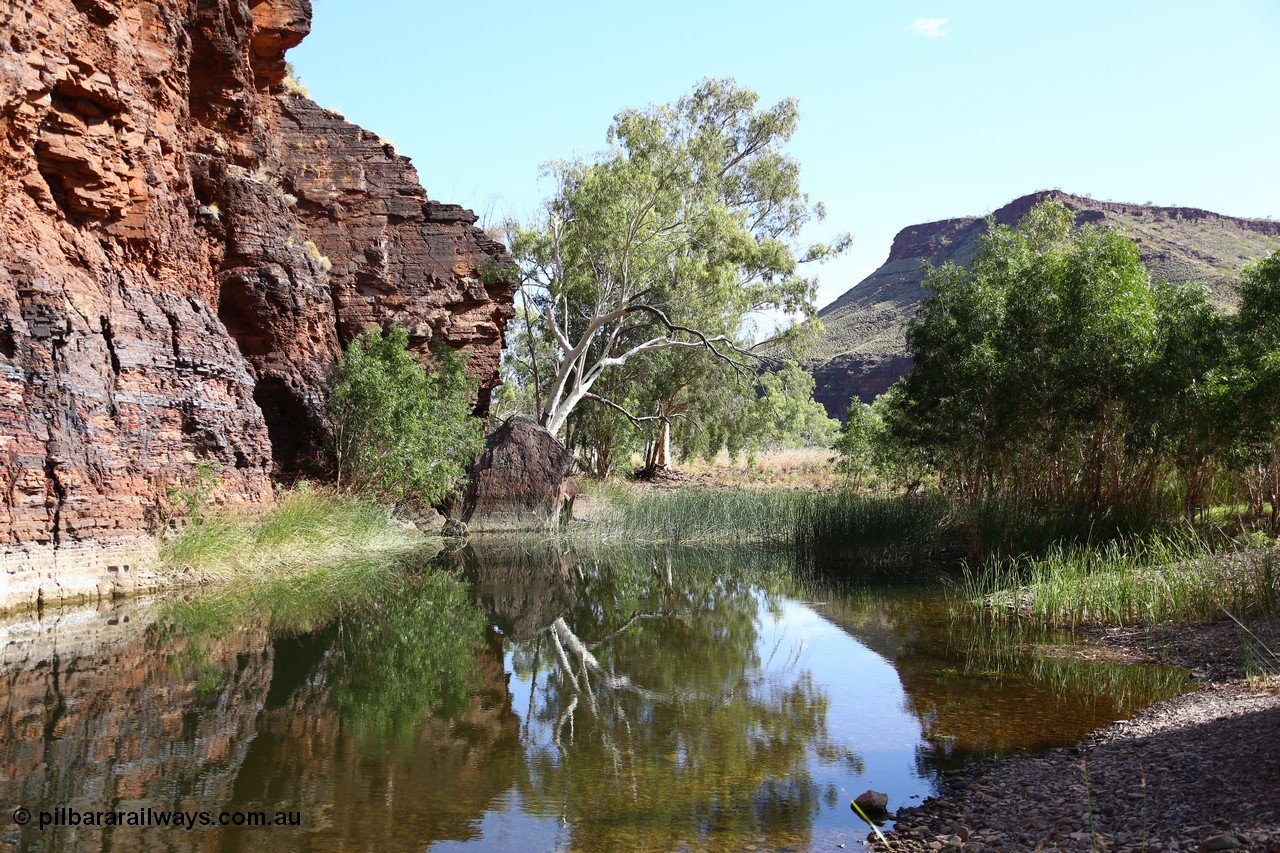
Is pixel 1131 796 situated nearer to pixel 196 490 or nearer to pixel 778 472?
pixel 196 490

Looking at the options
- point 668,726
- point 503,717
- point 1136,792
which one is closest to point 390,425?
point 503,717

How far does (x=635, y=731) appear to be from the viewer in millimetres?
6426

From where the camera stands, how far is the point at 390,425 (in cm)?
1831

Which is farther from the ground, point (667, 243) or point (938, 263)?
point (938, 263)

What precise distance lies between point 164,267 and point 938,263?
2672 inches

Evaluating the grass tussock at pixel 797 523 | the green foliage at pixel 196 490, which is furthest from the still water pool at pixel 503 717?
the grass tussock at pixel 797 523

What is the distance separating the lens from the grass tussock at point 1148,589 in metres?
8.76

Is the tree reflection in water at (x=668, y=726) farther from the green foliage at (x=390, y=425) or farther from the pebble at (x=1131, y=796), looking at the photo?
the green foliage at (x=390, y=425)

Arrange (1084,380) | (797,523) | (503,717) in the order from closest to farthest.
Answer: (503,717) → (1084,380) → (797,523)

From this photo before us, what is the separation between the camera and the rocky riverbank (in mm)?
4047

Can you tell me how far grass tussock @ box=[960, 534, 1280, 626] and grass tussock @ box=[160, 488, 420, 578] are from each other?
975 centimetres

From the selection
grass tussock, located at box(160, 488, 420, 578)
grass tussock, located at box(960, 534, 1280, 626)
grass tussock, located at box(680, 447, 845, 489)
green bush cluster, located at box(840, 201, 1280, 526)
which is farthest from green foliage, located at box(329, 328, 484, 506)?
grass tussock, located at box(680, 447, 845, 489)

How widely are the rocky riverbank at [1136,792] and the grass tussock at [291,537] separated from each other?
10.3 meters

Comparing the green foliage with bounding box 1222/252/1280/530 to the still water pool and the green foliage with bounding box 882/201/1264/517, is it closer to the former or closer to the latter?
the green foliage with bounding box 882/201/1264/517
